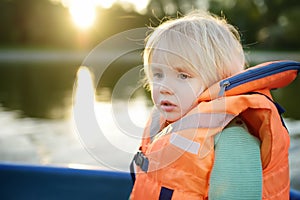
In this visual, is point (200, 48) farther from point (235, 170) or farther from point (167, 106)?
point (235, 170)

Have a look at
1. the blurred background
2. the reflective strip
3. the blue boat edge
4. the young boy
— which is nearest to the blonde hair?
the young boy

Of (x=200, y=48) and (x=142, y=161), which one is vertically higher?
(x=200, y=48)

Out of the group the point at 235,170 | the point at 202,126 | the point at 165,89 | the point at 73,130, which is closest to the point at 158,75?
the point at 165,89

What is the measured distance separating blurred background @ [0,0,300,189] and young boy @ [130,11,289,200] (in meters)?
0.31

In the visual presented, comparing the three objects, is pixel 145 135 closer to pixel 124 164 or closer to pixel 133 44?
pixel 133 44

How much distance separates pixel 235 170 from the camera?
1.06m

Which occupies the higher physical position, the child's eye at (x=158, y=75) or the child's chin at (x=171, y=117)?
the child's eye at (x=158, y=75)

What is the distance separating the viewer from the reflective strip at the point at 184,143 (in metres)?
1.10

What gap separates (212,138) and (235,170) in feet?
0.27

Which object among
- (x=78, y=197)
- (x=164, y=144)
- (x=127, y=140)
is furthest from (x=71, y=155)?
(x=164, y=144)

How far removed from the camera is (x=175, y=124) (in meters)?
1.18

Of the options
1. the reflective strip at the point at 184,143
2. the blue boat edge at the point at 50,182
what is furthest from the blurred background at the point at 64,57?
the blue boat edge at the point at 50,182

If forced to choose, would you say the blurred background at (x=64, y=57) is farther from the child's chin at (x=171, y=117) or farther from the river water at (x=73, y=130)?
the child's chin at (x=171, y=117)

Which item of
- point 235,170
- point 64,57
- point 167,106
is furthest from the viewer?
point 64,57
